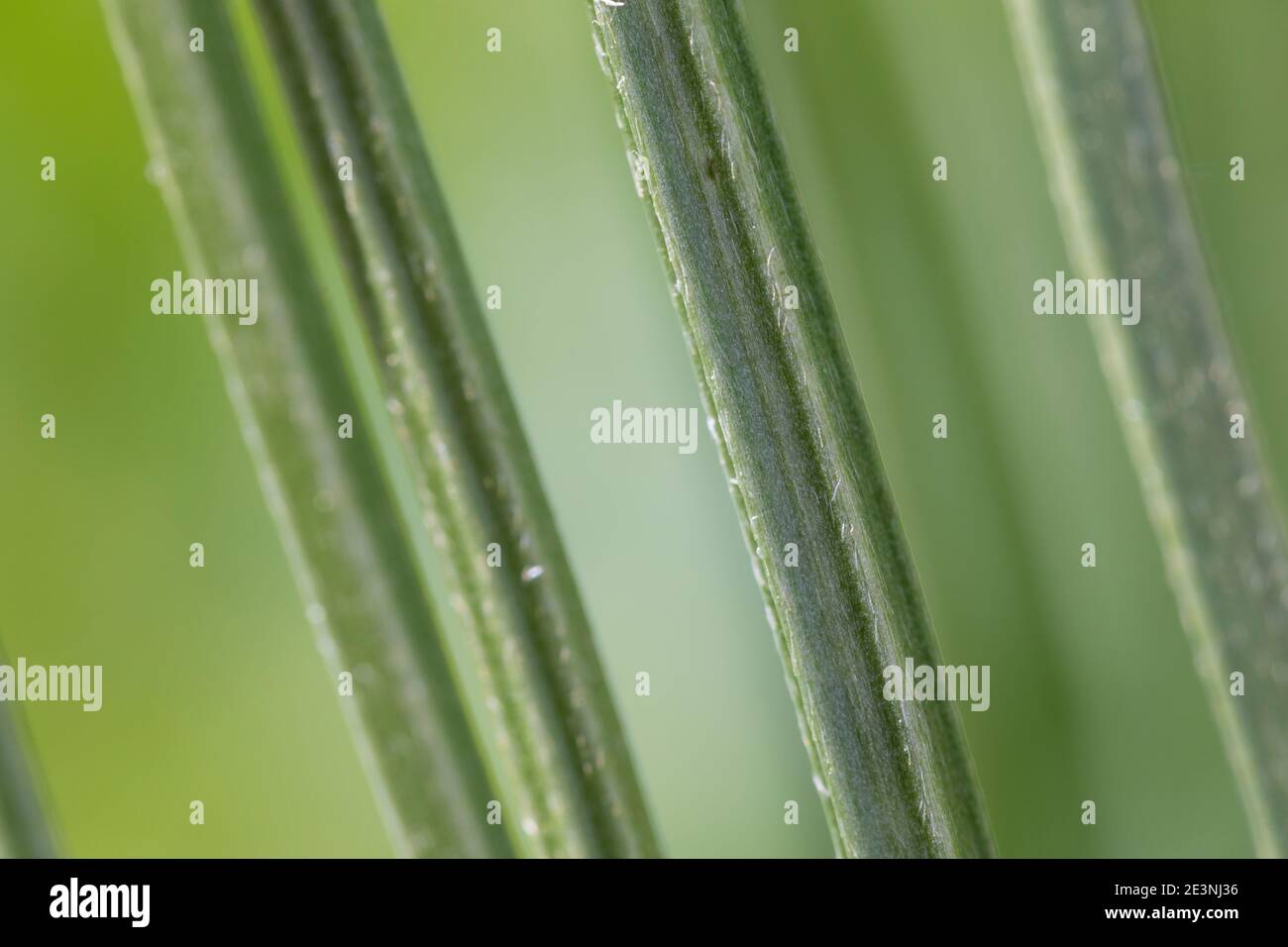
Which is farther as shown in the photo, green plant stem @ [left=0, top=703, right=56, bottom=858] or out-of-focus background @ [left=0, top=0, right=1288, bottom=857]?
out-of-focus background @ [left=0, top=0, right=1288, bottom=857]

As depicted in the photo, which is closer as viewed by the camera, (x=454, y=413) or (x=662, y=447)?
(x=454, y=413)

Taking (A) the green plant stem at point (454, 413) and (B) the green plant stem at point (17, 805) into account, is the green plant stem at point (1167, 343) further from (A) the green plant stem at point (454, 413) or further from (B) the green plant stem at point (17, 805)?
(B) the green plant stem at point (17, 805)

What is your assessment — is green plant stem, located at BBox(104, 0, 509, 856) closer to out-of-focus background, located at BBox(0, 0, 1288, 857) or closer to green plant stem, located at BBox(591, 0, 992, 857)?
green plant stem, located at BBox(591, 0, 992, 857)

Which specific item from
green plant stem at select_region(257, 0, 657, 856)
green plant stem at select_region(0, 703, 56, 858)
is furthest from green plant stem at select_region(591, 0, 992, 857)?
green plant stem at select_region(0, 703, 56, 858)

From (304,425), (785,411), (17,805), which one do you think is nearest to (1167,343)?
(785,411)

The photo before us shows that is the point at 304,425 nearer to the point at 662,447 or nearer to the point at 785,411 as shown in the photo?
the point at 785,411
